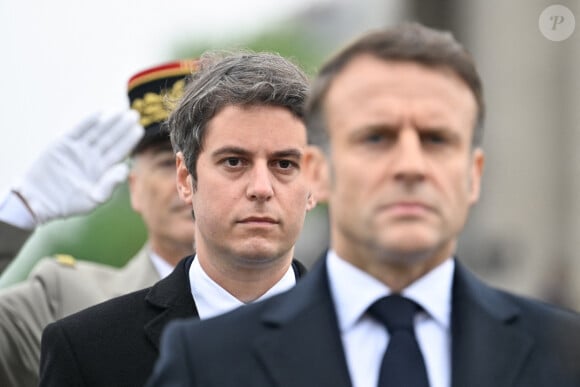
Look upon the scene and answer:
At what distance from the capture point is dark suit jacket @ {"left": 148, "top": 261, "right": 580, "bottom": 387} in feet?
10.4

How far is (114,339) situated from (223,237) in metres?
0.37

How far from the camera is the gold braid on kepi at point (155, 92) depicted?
20.8 ft

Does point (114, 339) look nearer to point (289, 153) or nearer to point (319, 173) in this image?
point (289, 153)

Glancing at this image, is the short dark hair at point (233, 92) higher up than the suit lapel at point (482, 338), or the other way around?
the suit lapel at point (482, 338)

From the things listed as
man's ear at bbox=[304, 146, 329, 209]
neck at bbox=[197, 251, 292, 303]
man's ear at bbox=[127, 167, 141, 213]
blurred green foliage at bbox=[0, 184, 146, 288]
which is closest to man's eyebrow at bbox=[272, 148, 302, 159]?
neck at bbox=[197, 251, 292, 303]

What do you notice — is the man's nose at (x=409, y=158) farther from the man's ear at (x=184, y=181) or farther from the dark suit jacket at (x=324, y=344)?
the man's ear at (x=184, y=181)

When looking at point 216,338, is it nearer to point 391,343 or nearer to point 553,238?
point 391,343

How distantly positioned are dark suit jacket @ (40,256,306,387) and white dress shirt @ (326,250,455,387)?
1261mm

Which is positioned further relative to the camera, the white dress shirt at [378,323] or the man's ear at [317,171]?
the man's ear at [317,171]

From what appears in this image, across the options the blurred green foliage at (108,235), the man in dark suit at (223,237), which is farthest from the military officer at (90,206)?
the blurred green foliage at (108,235)

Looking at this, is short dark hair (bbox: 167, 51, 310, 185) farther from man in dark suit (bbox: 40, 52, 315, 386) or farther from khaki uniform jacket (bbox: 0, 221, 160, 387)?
khaki uniform jacket (bbox: 0, 221, 160, 387)

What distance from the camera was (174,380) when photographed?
128 inches

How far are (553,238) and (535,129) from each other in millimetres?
995

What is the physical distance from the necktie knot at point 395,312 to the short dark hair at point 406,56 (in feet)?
1.00
